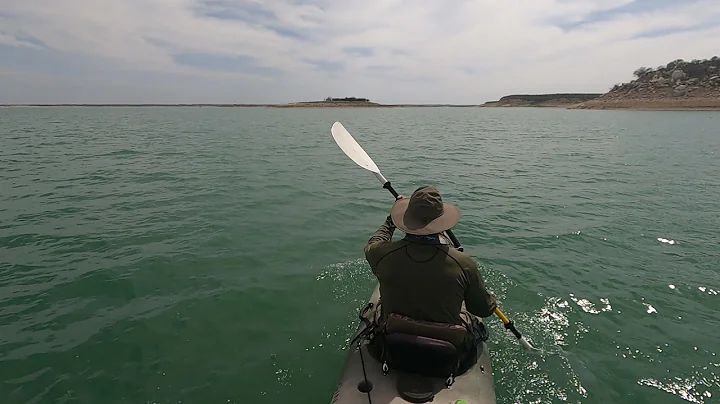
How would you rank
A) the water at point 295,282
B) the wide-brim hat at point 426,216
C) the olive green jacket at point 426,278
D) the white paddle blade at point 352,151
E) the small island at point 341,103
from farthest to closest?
1. the small island at point 341,103
2. the white paddle blade at point 352,151
3. the water at point 295,282
4. the wide-brim hat at point 426,216
5. the olive green jacket at point 426,278

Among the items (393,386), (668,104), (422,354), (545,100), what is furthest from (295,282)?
(545,100)

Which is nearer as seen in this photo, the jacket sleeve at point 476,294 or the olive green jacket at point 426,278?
the olive green jacket at point 426,278

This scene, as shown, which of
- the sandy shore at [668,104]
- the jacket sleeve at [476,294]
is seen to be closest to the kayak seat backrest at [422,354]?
the jacket sleeve at [476,294]

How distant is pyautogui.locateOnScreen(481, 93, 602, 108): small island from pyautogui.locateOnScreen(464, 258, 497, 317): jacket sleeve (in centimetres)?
16708

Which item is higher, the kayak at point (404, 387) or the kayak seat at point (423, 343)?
the kayak seat at point (423, 343)

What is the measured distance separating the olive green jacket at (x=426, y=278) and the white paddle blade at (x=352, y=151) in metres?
4.36

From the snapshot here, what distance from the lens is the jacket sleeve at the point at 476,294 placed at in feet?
12.1

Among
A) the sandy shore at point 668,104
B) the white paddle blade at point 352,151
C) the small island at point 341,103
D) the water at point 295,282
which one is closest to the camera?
the water at point 295,282

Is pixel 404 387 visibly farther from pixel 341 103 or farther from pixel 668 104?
pixel 341 103

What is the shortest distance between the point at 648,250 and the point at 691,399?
511 cm

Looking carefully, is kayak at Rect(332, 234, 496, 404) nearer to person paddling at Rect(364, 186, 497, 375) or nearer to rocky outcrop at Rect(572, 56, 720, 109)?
person paddling at Rect(364, 186, 497, 375)

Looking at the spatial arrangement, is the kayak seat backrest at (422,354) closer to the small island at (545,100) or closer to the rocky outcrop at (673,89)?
the rocky outcrop at (673,89)

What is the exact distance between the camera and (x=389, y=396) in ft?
12.1

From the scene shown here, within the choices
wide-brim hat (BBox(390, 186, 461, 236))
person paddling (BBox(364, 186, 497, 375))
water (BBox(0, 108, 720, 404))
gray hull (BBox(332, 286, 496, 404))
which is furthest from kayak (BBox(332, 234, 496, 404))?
wide-brim hat (BBox(390, 186, 461, 236))
